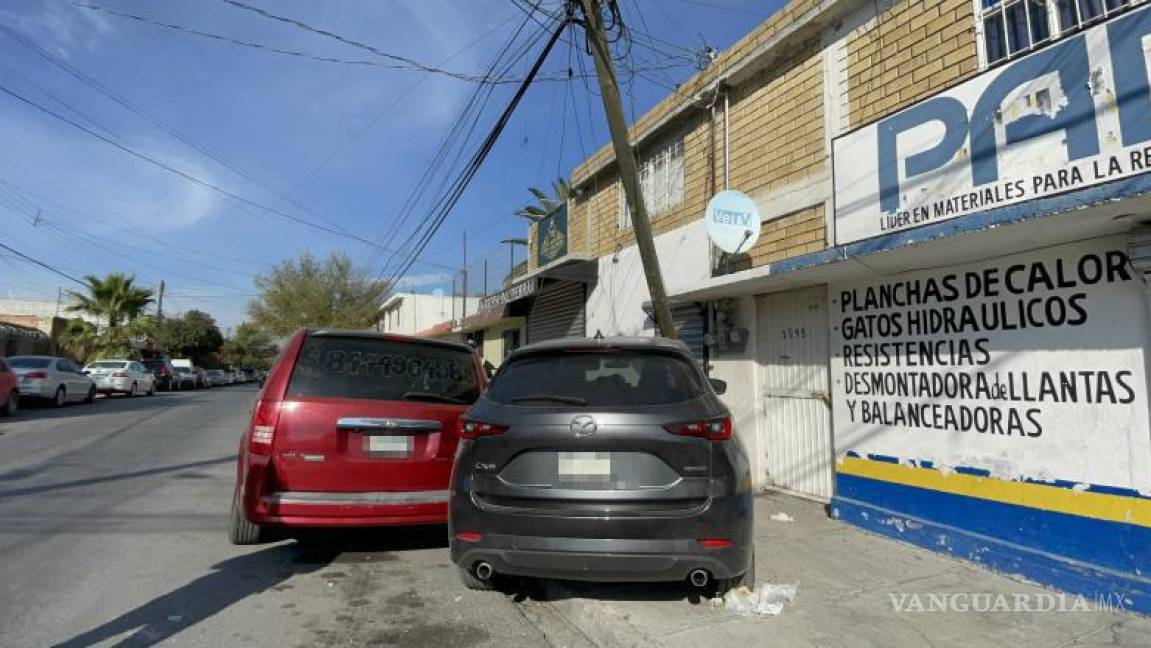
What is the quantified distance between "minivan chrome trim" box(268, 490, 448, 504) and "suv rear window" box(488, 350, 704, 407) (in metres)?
1.21

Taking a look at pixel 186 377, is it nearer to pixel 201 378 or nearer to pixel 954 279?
pixel 201 378

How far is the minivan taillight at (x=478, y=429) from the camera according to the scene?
3.27 metres

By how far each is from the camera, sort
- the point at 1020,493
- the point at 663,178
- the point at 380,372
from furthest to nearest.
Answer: the point at 663,178 < the point at 380,372 < the point at 1020,493

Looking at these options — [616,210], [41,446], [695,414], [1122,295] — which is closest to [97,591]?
[695,414]

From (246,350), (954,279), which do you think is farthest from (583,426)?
(246,350)

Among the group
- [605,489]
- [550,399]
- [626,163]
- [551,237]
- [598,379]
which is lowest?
[605,489]

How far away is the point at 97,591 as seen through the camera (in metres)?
3.85

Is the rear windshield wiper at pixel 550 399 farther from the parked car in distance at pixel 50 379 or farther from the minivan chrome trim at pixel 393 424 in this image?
the parked car in distance at pixel 50 379

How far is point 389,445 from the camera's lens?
430 cm

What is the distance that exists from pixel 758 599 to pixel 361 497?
8.50 ft

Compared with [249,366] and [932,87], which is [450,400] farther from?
[249,366]

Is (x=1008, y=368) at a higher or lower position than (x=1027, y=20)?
lower

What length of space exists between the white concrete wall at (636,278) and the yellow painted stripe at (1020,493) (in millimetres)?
3176
